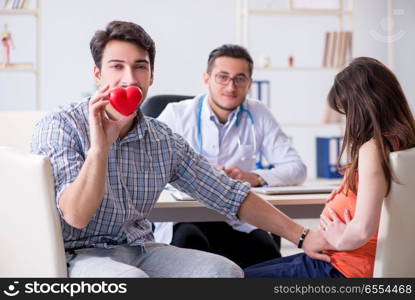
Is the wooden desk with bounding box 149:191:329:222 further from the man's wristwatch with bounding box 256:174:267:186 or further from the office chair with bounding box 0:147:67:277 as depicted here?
the office chair with bounding box 0:147:67:277

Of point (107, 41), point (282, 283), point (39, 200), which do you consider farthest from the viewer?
point (107, 41)

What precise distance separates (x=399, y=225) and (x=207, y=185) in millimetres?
573

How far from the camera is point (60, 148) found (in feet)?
4.84

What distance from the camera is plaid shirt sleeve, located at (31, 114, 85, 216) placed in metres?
1.44

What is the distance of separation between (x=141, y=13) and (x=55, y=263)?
13.2ft

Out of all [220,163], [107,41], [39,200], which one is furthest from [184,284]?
[220,163]

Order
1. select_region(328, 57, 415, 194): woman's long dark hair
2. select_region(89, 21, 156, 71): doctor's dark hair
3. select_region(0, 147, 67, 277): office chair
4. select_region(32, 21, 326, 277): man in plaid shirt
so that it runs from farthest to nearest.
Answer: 1. select_region(89, 21, 156, 71): doctor's dark hair
2. select_region(328, 57, 415, 194): woman's long dark hair
3. select_region(32, 21, 326, 277): man in plaid shirt
4. select_region(0, 147, 67, 277): office chair

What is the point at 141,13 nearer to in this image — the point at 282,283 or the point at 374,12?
the point at 374,12

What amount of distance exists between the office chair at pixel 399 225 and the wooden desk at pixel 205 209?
1.69ft

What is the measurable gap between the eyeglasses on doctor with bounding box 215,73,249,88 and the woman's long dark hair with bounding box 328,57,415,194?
1150mm

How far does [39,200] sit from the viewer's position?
1.23m

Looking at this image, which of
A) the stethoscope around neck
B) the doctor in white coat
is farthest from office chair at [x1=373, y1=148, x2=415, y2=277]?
the stethoscope around neck

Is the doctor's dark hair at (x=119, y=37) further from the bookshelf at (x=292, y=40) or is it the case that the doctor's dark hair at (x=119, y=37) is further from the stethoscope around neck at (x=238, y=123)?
the bookshelf at (x=292, y=40)

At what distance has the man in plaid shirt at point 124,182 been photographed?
138 cm
